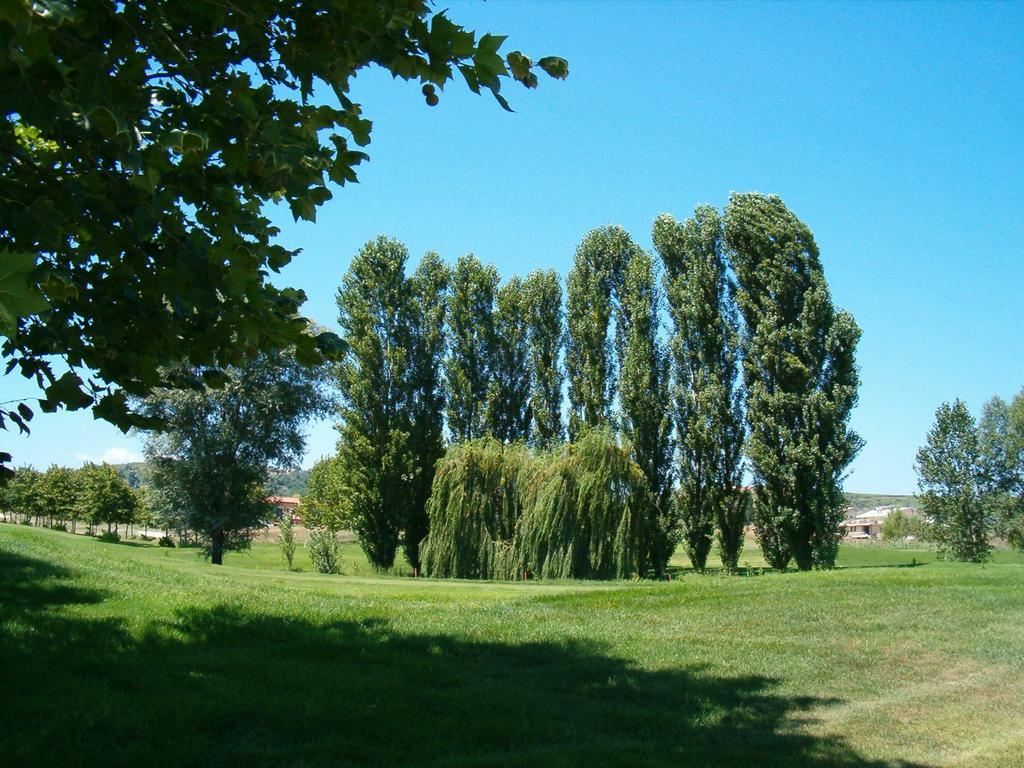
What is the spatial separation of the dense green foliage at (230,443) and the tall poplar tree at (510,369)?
24.2 feet

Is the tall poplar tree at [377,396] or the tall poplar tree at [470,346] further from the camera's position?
the tall poplar tree at [470,346]

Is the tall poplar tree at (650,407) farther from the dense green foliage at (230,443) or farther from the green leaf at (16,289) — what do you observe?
the green leaf at (16,289)

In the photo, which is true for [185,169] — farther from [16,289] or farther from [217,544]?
[217,544]

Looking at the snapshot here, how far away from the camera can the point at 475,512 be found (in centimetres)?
2497

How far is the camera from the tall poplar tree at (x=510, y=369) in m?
34.6

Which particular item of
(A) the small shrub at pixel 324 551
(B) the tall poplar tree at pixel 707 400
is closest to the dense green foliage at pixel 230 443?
(A) the small shrub at pixel 324 551

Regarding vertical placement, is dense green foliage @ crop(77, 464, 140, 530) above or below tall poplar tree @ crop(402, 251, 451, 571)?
below

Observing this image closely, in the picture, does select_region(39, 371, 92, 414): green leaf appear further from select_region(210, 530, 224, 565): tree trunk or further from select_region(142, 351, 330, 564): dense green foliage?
select_region(210, 530, 224, 565): tree trunk

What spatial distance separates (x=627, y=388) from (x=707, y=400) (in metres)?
2.97

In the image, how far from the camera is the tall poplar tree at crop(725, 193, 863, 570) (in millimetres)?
26906

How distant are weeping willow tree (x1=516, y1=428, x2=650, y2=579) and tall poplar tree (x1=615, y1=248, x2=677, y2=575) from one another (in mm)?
5663

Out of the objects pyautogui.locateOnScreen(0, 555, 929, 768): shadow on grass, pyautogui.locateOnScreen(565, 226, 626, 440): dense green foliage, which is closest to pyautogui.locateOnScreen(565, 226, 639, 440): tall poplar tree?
pyautogui.locateOnScreen(565, 226, 626, 440): dense green foliage

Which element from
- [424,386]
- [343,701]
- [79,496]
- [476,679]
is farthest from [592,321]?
[79,496]

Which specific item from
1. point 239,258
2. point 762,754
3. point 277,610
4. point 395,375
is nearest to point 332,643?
point 277,610
